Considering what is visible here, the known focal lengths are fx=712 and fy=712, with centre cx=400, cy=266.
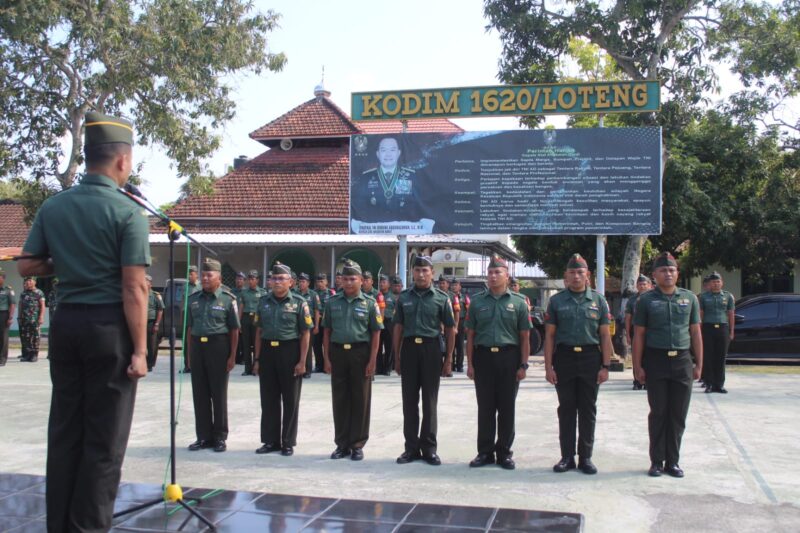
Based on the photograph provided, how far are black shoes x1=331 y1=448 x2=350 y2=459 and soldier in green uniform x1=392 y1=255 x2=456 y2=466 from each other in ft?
1.80

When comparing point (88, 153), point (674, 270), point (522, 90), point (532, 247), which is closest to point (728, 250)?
point (532, 247)

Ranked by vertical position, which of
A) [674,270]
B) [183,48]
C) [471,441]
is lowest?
[471,441]

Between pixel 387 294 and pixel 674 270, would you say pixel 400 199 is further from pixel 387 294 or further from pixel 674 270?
pixel 674 270

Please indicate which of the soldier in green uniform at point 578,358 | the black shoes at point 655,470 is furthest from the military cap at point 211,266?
the black shoes at point 655,470

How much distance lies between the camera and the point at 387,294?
1429cm

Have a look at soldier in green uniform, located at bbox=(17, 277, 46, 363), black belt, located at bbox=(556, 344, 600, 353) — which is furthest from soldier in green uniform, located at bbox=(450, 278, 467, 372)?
soldier in green uniform, located at bbox=(17, 277, 46, 363)

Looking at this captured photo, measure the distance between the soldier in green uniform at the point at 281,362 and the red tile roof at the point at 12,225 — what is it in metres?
23.0

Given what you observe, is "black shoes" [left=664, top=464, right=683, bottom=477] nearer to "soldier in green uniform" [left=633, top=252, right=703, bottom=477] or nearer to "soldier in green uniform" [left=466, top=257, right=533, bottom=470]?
"soldier in green uniform" [left=633, top=252, right=703, bottom=477]

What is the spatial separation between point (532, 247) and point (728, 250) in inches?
232

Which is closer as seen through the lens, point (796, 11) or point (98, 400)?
point (98, 400)

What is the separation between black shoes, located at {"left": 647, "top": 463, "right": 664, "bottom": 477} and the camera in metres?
6.14

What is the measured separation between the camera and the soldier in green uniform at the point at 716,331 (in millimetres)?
10992

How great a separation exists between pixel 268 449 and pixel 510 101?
8660 millimetres

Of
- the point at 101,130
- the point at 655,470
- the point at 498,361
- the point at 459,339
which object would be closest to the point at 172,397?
the point at 101,130
